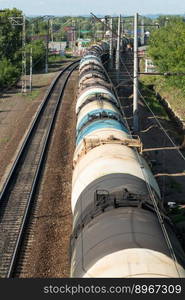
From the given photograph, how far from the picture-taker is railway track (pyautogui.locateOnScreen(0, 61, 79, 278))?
54.3ft

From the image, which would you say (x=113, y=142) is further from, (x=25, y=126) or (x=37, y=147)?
(x=25, y=126)

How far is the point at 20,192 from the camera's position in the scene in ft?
72.7

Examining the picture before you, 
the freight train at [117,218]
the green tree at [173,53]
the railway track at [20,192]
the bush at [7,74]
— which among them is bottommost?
the railway track at [20,192]

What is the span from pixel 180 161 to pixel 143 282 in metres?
20.8

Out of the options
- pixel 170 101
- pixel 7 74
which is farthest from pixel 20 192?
pixel 7 74

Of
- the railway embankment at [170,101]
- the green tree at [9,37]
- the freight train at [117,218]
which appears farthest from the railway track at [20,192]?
the green tree at [9,37]

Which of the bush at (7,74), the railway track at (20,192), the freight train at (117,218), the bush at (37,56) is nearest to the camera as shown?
the freight train at (117,218)

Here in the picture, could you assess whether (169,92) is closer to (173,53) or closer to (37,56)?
(173,53)

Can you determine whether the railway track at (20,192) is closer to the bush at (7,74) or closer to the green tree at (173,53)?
the green tree at (173,53)

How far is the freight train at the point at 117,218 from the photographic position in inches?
359

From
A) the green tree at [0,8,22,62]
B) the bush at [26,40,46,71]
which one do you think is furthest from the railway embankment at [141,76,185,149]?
the bush at [26,40,46,71]

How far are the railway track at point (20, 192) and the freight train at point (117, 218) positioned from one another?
3.93 metres

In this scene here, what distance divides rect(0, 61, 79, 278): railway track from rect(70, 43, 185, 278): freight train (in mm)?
3931

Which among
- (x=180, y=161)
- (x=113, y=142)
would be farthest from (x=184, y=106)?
(x=113, y=142)
